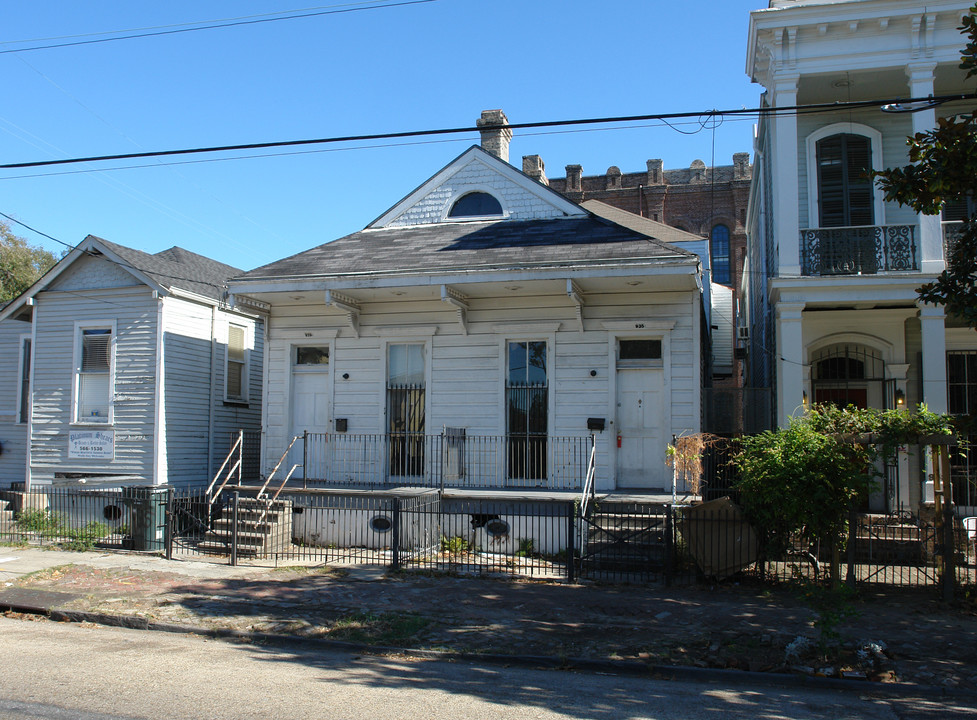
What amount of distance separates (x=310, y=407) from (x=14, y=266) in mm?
28678

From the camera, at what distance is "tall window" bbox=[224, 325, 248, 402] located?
17938 millimetres

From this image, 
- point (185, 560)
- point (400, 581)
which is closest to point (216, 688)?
point (400, 581)

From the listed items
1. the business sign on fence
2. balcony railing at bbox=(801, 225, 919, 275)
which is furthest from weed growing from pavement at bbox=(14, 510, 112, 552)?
balcony railing at bbox=(801, 225, 919, 275)

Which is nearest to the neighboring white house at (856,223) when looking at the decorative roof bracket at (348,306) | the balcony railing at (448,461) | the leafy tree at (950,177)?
the leafy tree at (950,177)

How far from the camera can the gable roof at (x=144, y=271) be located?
15781mm

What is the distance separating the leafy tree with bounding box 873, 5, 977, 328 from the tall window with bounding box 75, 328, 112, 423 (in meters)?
14.8

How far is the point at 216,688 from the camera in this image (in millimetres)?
6102

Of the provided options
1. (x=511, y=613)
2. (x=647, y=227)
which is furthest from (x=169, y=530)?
(x=647, y=227)

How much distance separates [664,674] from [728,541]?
3595 mm

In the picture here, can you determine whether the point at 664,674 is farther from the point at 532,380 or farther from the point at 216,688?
the point at 532,380

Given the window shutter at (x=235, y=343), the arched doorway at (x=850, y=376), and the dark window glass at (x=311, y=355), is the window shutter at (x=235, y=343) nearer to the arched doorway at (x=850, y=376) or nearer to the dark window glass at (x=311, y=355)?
the dark window glass at (x=311, y=355)

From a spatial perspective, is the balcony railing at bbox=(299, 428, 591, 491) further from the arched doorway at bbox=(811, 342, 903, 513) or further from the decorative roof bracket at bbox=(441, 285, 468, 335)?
the arched doorway at bbox=(811, 342, 903, 513)

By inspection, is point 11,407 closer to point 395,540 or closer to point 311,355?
point 311,355

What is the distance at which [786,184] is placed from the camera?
1287 centimetres
